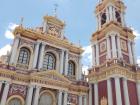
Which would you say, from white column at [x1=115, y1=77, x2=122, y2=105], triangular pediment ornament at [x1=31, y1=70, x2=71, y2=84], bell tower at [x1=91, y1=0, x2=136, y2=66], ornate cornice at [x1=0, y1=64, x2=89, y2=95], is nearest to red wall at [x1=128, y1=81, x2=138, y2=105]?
white column at [x1=115, y1=77, x2=122, y2=105]

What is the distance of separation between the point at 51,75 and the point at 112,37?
9629 millimetres

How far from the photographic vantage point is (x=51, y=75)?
74.6 feet

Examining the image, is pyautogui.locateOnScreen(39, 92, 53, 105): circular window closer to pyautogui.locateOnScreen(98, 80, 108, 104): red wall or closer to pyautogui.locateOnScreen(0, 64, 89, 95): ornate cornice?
pyautogui.locateOnScreen(0, 64, 89, 95): ornate cornice

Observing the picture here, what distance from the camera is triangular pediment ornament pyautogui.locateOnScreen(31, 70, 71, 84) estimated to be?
71.2 feet

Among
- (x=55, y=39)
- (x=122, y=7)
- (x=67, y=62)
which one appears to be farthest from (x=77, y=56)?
(x=122, y=7)

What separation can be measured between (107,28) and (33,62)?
11.3m

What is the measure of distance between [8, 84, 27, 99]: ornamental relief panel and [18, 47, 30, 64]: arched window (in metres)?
3.28

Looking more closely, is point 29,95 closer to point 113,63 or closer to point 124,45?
point 113,63

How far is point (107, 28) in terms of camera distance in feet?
86.7

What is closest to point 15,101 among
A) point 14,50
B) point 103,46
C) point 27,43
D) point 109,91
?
point 14,50

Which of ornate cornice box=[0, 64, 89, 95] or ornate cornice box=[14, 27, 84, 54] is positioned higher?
ornate cornice box=[14, 27, 84, 54]

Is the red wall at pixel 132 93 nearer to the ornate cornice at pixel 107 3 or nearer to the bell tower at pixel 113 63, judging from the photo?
the bell tower at pixel 113 63

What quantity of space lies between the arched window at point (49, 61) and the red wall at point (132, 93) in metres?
10.1

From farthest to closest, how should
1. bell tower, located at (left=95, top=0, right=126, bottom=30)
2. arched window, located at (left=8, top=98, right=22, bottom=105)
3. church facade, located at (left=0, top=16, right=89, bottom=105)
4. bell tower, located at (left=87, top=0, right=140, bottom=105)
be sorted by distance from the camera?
bell tower, located at (left=95, top=0, right=126, bottom=30) < bell tower, located at (left=87, top=0, right=140, bottom=105) < church facade, located at (left=0, top=16, right=89, bottom=105) < arched window, located at (left=8, top=98, right=22, bottom=105)
